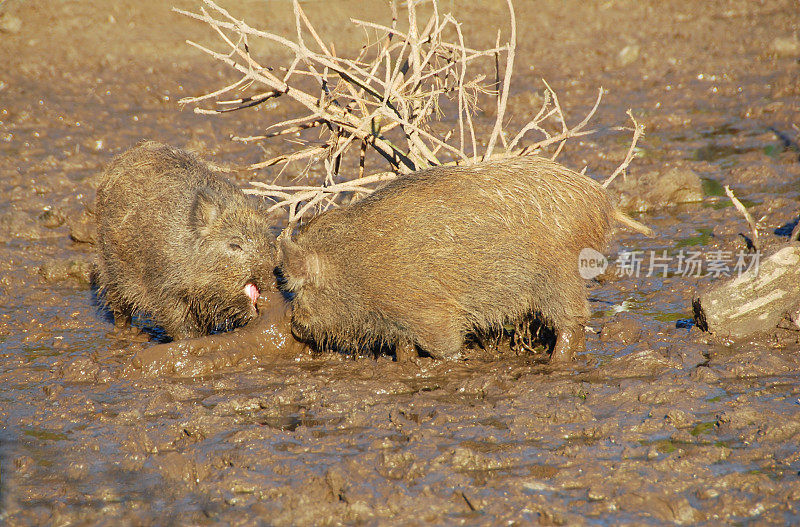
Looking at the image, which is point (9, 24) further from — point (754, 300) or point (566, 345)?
point (754, 300)

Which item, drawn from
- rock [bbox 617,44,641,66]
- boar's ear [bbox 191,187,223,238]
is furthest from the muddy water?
rock [bbox 617,44,641,66]

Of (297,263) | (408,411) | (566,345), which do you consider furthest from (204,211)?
(566,345)

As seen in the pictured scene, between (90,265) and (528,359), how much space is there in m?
3.98

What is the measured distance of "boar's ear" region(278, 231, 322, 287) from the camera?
508 cm

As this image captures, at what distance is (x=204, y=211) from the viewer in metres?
5.73

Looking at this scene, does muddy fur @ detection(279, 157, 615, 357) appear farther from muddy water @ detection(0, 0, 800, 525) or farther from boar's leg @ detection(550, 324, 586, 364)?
muddy water @ detection(0, 0, 800, 525)

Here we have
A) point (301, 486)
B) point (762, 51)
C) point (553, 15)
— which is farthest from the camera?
point (553, 15)

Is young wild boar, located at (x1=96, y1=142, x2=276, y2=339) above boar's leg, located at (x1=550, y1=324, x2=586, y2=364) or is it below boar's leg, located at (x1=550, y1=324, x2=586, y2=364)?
below

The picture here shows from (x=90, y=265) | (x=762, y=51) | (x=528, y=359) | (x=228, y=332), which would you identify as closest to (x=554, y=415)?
(x=528, y=359)

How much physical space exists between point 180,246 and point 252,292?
0.61 meters

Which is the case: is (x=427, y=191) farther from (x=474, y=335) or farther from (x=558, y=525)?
(x=558, y=525)

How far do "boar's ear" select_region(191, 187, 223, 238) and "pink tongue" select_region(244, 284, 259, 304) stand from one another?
0.47 metres

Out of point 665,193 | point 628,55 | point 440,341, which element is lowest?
point 440,341

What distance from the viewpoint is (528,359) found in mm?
5508
